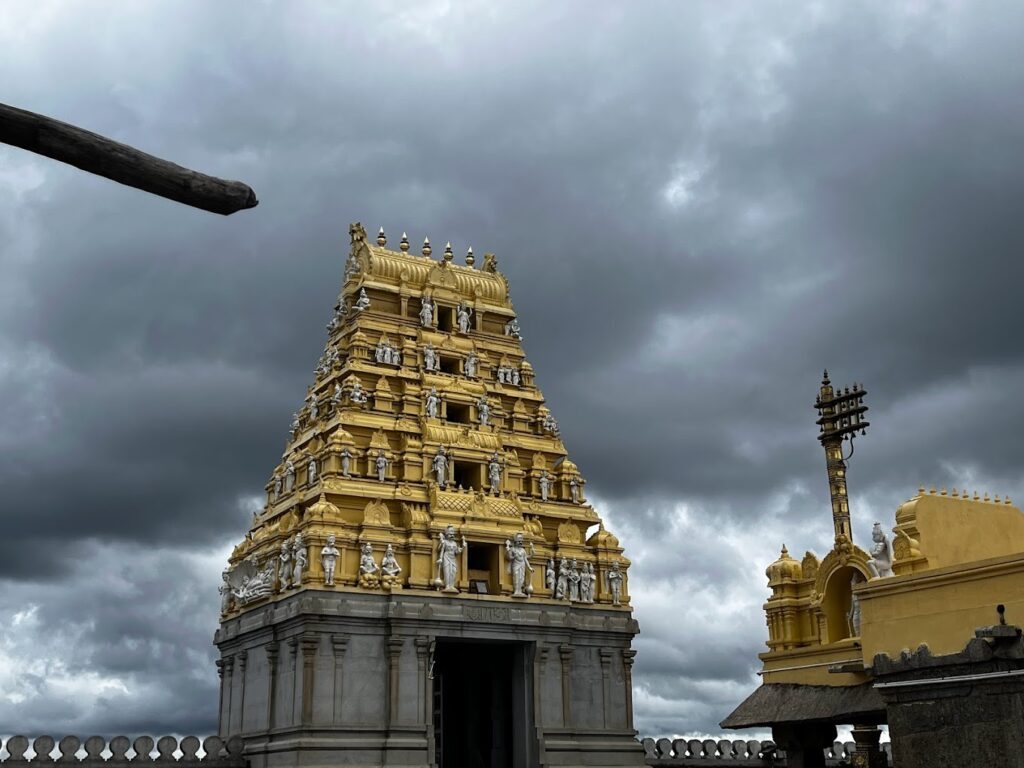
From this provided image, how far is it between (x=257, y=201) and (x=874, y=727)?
106ft

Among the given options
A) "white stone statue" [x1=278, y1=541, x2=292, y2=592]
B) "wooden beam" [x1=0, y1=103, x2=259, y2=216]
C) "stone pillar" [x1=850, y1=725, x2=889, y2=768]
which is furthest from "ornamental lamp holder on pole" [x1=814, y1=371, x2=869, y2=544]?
"wooden beam" [x1=0, y1=103, x2=259, y2=216]

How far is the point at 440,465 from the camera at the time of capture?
4169cm

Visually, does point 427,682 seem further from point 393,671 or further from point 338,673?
point 338,673

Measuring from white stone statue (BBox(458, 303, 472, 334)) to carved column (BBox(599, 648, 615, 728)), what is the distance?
48.3 ft

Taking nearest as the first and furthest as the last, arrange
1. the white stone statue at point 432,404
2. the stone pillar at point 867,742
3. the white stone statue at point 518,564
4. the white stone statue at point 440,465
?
the stone pillar at point 867,742, the white stone statue at point 518,564, the white stone statue at point 440,465, the white stone statue at point 432,404

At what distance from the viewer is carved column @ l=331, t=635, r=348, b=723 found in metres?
36.0

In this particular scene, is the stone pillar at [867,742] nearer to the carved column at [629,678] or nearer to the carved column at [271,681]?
the carved column at [629,678]

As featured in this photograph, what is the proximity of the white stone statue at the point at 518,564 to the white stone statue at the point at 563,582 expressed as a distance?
4.42 ft

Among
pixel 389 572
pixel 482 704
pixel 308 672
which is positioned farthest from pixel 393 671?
pixel 482 704

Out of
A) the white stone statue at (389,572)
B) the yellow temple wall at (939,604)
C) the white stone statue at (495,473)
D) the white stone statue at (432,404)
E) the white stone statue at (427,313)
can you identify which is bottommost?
the yellow temple wall at (939,604)

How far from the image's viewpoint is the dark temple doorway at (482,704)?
1559 inches

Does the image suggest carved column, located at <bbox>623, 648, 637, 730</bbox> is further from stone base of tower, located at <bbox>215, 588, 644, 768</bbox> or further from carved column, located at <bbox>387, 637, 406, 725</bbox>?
carved column, located at <bbox>387, 637, 406, 725</bbox>

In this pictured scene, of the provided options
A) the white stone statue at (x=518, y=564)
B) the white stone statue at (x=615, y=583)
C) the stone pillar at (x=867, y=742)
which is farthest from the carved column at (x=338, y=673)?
the stone pillar at (x=867, y=742)

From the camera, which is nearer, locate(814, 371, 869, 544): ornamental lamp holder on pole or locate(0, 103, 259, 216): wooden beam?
locate(0, 103, 259, 216): wooden beam
